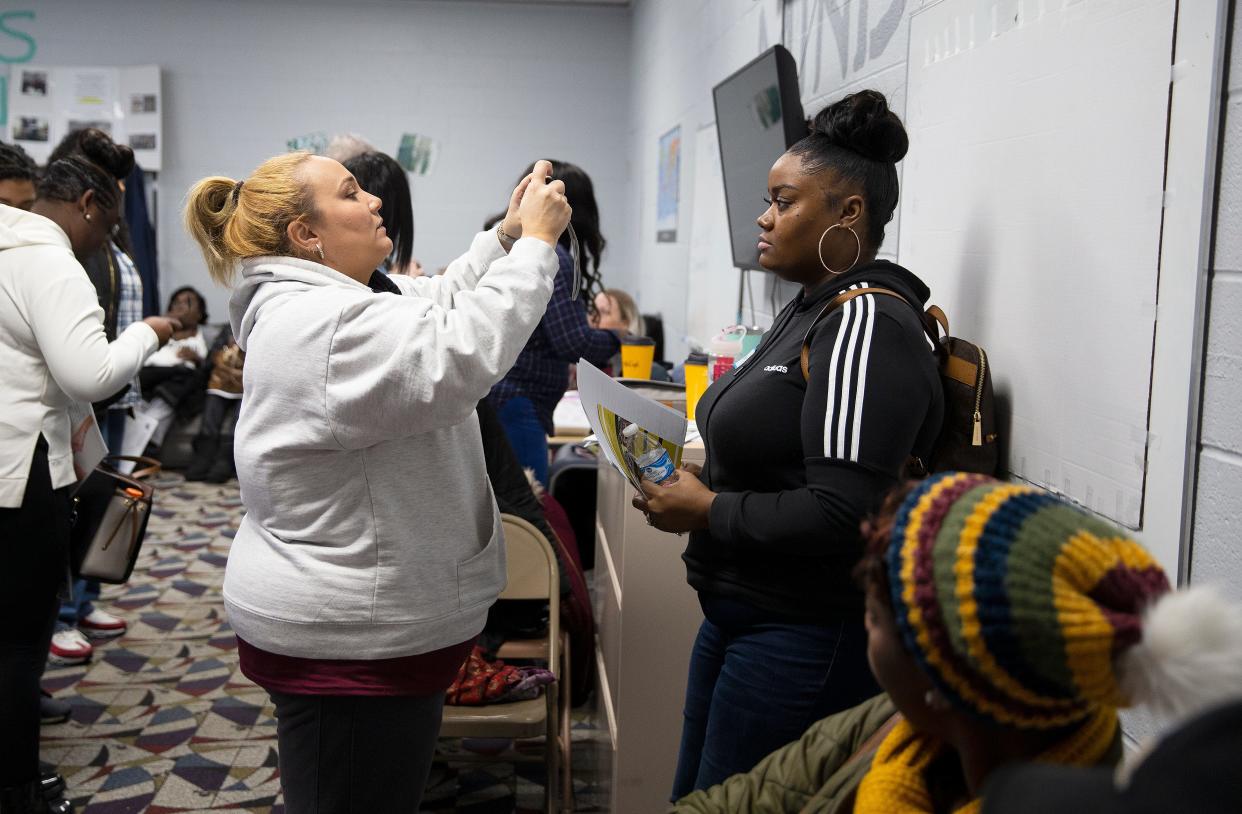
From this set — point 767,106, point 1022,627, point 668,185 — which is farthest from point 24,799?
point 668,185

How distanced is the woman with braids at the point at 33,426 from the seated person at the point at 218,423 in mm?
4036

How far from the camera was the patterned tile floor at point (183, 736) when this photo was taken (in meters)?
2.59

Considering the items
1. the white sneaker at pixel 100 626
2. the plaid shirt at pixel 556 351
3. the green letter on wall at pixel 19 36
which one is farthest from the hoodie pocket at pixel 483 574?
the green letter on wall at pixel 19 36

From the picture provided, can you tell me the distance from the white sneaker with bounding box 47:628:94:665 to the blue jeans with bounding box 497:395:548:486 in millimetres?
1558

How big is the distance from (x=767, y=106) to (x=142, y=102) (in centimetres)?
578

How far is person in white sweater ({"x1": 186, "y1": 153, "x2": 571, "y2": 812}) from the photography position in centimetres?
132

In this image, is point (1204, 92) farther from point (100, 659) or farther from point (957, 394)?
point (100, 659)

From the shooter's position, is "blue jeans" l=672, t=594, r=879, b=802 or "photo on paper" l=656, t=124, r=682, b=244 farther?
"photo on paper" l=656, t=124, r=682, b=244

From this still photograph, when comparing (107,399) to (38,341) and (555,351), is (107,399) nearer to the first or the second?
(38,341)

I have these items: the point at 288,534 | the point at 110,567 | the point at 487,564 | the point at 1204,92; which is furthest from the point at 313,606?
the point at 110,567

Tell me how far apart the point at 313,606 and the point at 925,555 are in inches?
36.4

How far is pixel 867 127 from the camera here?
4.99ft

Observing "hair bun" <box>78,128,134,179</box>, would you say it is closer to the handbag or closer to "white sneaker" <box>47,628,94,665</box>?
the handbag

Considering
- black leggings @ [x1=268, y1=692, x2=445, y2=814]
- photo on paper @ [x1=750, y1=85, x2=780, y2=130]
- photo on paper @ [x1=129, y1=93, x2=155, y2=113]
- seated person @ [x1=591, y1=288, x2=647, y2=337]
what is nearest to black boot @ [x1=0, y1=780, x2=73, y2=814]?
black leggings @ [x1=268, y1=692, x2=445, y2=814]
